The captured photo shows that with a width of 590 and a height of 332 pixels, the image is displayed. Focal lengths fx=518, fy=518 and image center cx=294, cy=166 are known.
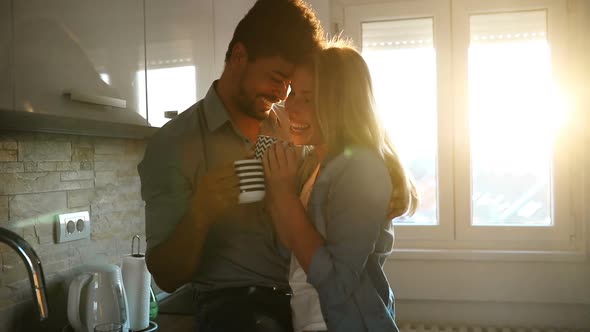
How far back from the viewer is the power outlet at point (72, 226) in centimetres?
148

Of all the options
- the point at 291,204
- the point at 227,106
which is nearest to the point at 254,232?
the point at 291,204

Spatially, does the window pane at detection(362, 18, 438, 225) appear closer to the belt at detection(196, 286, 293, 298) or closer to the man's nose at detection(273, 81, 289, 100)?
the man's nose at detection(273, 81, 289, 100)

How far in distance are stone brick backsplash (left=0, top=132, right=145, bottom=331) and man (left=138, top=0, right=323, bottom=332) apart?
1.23 ft

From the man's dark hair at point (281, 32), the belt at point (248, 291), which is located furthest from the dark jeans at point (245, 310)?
the man's dark hair at point (281, 32)

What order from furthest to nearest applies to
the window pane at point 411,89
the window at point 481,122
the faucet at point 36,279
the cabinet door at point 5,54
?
the window pane at point 411,89
the window at point 481,122
the cabinet door at point 5,54
the faucet at point 36,279

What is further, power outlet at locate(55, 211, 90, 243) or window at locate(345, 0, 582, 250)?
window at locate(345, 0, 582, 250)

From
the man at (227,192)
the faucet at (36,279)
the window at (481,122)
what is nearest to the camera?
the faucet at (36,279)

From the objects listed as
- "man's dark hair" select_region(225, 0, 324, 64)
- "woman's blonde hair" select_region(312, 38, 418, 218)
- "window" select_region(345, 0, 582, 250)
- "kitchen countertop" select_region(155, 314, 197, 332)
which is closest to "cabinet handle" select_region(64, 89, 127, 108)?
"man's dark hair" select_region(225, 0, 324, 64)

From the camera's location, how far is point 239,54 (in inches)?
56.1

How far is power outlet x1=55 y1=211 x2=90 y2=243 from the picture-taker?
148 centimetres

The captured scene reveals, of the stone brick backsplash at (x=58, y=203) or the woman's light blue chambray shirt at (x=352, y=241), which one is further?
the stone brick backsplash at (x=58, y=203)

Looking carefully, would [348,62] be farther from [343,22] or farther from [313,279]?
[343,22]

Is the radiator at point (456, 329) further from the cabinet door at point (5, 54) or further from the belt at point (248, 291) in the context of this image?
the cabinet door at point (5, 54)

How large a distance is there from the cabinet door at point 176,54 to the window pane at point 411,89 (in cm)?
104
